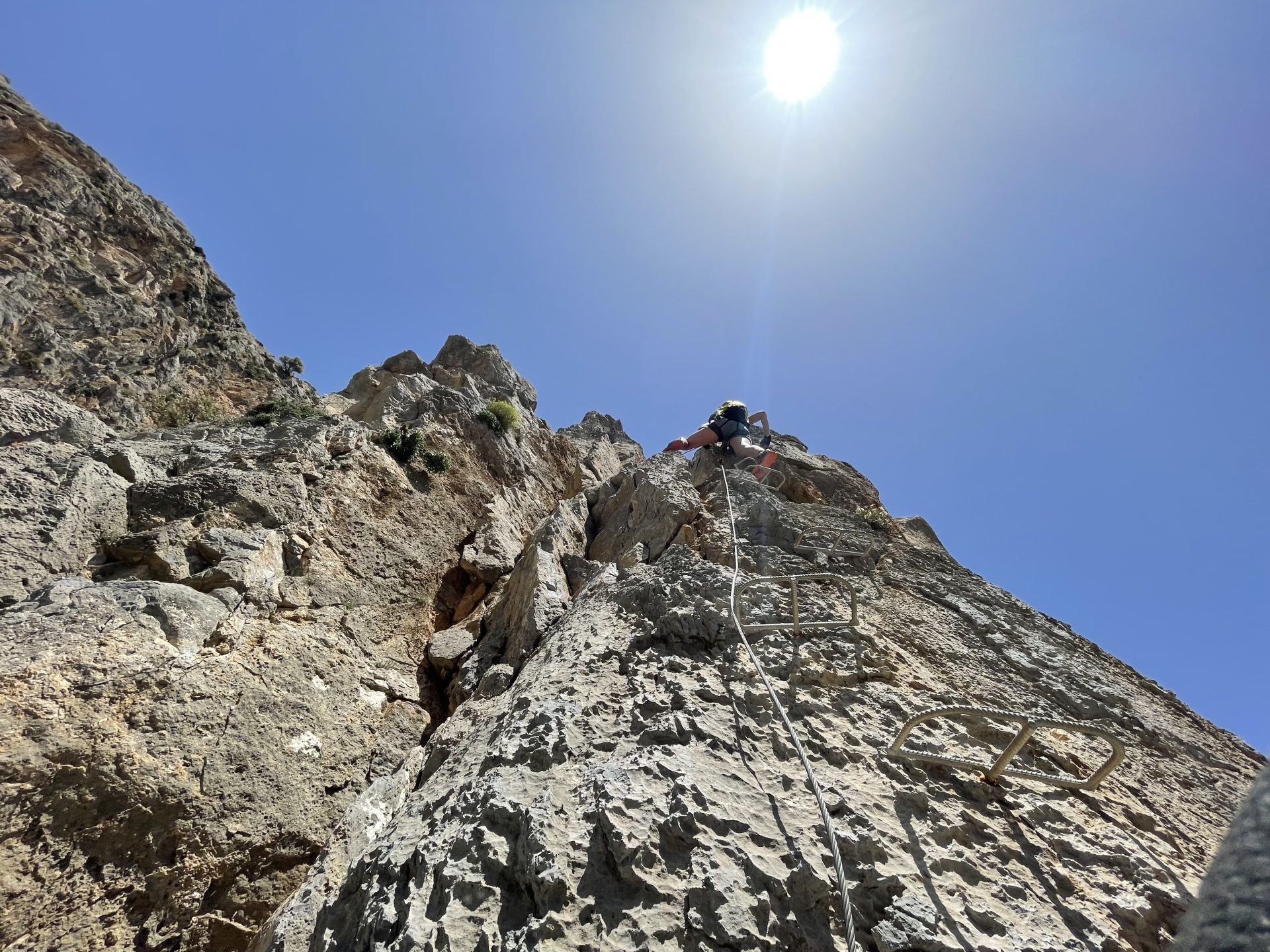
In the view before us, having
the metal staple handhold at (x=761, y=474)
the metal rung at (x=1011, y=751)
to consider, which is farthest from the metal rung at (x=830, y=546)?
the metal rung at (x=1011, y=751)

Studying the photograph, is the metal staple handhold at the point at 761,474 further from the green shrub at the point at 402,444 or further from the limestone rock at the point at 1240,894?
the limestone rock at the point at 1240,894

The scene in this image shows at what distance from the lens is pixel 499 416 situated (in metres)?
13.5

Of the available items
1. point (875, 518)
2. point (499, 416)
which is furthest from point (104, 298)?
point (875, 518)

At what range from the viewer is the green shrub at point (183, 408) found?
45.5 feet

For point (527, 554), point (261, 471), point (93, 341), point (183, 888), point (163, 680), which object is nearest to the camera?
point (183, 888)

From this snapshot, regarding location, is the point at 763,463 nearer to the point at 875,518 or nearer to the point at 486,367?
the point at 875,518

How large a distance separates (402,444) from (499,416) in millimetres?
3624

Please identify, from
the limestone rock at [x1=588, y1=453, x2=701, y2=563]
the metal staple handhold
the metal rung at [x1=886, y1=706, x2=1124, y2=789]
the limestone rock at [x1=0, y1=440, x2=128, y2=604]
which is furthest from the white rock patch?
the metal staple handhold

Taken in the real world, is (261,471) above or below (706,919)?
above

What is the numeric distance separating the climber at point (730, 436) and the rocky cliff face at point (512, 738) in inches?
93.5

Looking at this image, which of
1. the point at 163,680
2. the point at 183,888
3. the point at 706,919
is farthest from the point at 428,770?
the point at 706,919

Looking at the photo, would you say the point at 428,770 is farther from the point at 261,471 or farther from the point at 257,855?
the point at 261,471

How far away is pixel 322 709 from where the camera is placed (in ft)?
18.0

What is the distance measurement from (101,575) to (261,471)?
7.35 ft
